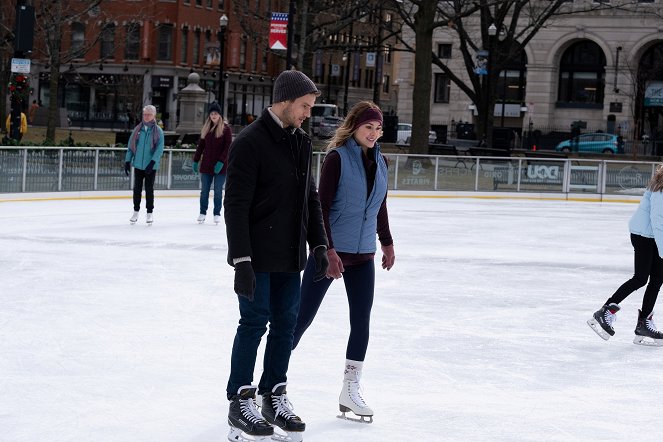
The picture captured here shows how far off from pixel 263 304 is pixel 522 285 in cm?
697

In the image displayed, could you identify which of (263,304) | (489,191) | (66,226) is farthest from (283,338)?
(489,191)

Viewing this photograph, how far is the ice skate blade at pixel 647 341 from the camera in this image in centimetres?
905

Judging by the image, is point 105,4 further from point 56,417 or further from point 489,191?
point 56,417

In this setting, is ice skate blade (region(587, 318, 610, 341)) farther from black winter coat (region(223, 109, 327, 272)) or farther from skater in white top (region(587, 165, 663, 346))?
black winter coat (region(223, 109, 327, 272))

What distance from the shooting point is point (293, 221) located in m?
5.65

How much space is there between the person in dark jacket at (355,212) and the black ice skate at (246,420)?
0.69 m

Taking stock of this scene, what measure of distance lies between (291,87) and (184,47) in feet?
191

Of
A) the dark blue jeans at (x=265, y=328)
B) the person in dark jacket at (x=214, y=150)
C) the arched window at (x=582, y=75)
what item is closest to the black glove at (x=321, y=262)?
the dark blue jeans at (x=265, y=328)

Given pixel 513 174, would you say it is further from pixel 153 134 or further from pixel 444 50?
pixel 444 50

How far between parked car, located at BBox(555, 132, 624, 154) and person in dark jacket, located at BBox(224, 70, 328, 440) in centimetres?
4663

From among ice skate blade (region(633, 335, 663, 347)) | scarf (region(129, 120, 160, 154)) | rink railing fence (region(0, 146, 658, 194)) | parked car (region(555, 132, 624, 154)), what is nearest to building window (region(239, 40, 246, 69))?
parked car (region(555, 132, 624, 154))

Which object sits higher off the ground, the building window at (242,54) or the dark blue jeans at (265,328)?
the building window at (242,54)

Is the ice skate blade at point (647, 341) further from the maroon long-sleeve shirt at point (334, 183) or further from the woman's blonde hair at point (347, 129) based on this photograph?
the woman's blonde hair at point (347, 129)

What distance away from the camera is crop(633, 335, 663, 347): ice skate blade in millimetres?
9047
